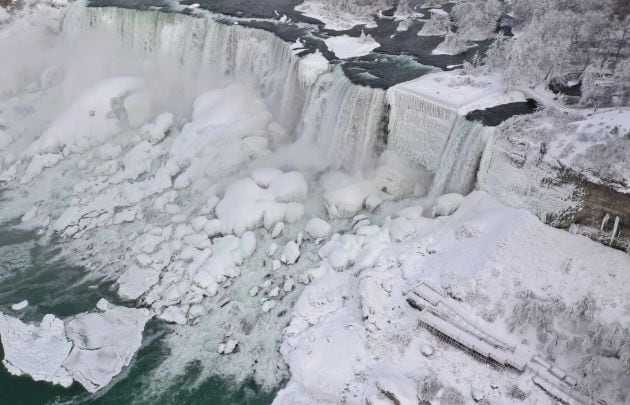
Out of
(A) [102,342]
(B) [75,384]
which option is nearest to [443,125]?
(A) [102,342]

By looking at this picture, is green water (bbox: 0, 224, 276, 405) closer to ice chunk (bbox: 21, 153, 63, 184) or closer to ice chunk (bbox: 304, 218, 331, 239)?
ice chunk (bbox: 21, 153, 63, 184)

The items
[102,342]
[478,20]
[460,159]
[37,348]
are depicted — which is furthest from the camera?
[478,20]

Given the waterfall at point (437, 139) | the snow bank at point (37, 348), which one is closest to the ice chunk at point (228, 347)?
the snow bank at point (37, 348)

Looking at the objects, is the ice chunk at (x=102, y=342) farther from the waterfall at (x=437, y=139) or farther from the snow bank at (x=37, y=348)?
the waterfall at (x=437, y=139)

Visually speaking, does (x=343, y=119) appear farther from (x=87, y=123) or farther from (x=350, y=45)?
(x=87, y=123)

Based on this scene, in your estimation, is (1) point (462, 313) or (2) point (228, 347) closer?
(1) point (462, 313)

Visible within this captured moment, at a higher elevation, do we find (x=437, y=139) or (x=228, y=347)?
(x=437, y=139)

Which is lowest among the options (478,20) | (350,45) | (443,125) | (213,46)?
(443,125)
